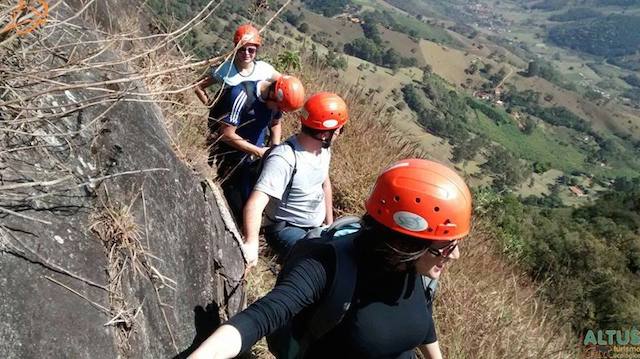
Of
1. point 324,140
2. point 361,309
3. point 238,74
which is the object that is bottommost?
point 238,74

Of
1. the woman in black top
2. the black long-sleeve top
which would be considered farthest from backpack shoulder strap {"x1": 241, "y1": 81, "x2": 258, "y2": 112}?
the black long-sleeve top

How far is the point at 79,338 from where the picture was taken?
175 cm

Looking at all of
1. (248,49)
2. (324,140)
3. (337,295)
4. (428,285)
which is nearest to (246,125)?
(248,49)

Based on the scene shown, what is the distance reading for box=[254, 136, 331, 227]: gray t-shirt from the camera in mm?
3564

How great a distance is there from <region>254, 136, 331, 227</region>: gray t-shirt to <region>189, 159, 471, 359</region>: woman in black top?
1457mm

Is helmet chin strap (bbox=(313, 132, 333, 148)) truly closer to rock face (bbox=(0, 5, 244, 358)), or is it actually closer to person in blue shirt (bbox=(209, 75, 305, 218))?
person in blue shirt (bbox=(209, 75, 305, 218))

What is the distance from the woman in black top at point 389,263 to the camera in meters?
1.99

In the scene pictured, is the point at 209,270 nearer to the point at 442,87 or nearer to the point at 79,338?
the point at 79,338

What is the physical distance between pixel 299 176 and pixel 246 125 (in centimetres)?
130

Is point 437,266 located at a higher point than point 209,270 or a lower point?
higher

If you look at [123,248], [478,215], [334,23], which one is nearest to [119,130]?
[123,248]

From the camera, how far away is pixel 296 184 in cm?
377

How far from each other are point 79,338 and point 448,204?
4.81 ft

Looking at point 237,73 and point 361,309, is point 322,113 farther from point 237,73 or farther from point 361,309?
point 361,309
